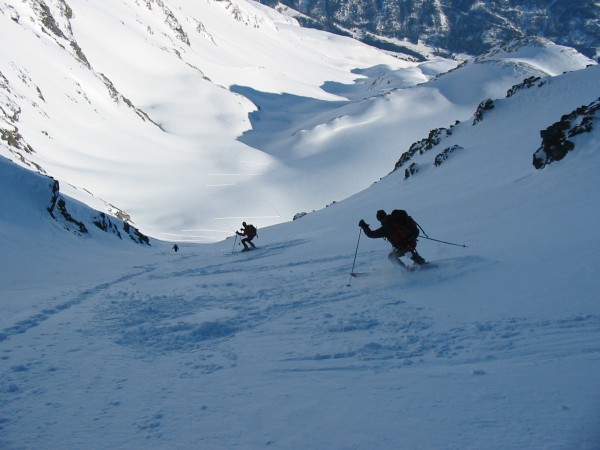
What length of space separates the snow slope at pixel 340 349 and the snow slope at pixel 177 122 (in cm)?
2671

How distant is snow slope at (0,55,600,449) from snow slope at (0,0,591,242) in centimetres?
2671

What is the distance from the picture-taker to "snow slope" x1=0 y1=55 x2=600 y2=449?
3.85 m

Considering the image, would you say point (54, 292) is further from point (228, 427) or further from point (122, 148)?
point (122, 148)

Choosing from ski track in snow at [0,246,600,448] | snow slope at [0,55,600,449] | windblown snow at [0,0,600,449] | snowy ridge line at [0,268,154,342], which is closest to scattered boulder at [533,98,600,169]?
windblown snow at [0,0,600,449]

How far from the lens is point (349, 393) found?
441cm

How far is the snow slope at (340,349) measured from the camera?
12.6 ft

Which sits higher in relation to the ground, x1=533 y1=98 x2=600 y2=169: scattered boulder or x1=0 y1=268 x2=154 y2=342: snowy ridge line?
x1=533 y1=98 x2=600 y2=169: scattered boulder

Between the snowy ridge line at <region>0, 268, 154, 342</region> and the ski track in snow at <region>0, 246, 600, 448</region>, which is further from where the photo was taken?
the snowy ridge line at <region>0, 268, 154, 342</region>

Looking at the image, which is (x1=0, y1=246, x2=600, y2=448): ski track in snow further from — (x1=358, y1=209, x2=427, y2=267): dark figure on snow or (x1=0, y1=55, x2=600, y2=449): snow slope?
(x1=358, y1=209, x2=427, y2=267): dark figure on snow

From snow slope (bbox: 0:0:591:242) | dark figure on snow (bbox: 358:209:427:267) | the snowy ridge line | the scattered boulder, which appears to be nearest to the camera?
the snowy ridge line

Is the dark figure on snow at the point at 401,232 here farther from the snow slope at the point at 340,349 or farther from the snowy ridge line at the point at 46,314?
the snowy ridge line at the point at 46,314

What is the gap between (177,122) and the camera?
3654 inches

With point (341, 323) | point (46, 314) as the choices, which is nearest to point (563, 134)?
point (341, 323)

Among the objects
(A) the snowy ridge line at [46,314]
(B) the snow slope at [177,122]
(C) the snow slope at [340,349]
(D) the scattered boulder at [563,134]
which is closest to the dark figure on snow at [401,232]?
(C) the snow slope at [340,349]
